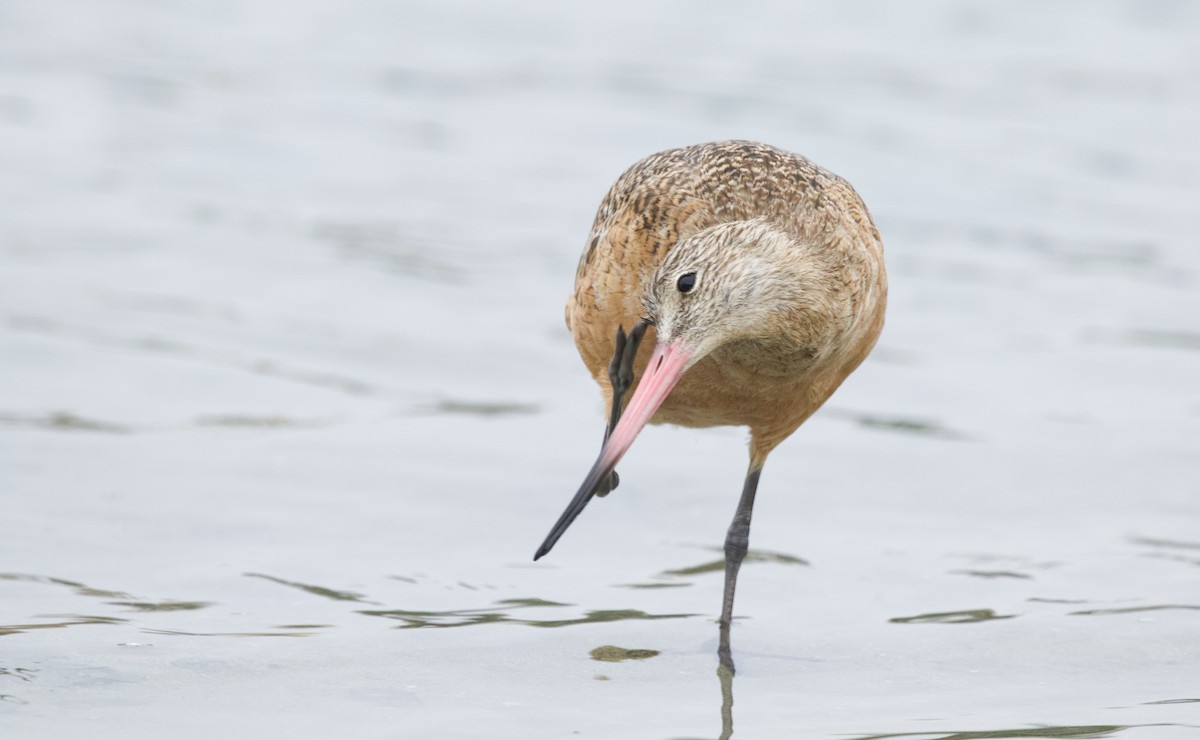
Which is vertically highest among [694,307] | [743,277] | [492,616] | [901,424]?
[901,424]

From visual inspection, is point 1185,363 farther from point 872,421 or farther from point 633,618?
point 633,618

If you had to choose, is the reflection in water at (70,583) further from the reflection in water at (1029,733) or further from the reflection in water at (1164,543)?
the reflection in water at (1164,543)

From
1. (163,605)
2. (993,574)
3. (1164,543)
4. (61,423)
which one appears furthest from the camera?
(61,423)

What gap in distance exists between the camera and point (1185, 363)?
9805 millimetres

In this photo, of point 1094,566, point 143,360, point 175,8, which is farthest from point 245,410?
point 175,8

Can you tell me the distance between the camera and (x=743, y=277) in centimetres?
538

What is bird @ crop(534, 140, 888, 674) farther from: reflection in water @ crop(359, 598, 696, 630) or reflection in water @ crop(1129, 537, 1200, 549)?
reflection in water @ crop(1129, 537, 1200, 549)

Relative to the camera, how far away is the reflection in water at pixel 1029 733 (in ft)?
17.2

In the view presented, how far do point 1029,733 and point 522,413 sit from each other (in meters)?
3.98

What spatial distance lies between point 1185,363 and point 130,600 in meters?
5.89

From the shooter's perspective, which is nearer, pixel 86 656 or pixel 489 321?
pixel 86 656

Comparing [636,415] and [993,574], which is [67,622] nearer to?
[636,415]

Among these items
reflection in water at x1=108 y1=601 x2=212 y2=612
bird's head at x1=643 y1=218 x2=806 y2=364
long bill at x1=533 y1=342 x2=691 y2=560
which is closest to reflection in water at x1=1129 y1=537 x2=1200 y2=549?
bird's head at x1=643 y1=218 x2=806 y2=364

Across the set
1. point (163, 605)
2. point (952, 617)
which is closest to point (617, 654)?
point (952, 617)
